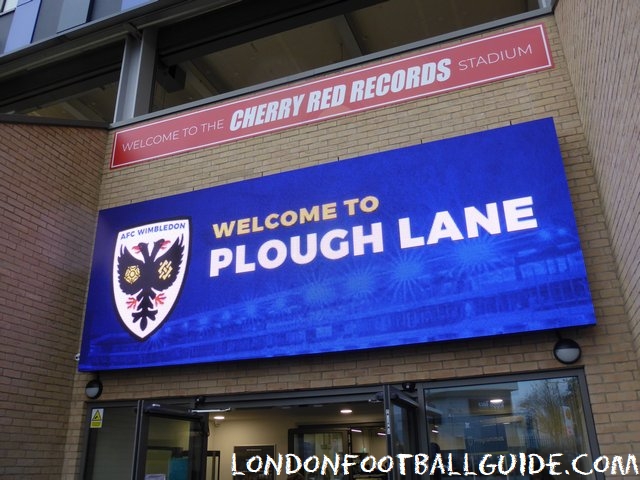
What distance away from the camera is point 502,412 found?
4.73m

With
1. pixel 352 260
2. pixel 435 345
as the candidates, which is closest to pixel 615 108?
pixel 435 345

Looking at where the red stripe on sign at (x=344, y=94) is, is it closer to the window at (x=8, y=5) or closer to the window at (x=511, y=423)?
the window at (x=511, y=423)

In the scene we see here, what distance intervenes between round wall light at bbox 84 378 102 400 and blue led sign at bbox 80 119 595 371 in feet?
0.76

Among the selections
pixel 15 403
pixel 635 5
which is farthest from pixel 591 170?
pixel 15 403

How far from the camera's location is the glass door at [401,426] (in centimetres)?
404

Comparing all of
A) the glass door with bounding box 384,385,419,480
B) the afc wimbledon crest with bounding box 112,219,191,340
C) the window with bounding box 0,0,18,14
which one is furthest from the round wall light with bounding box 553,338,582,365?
the window with bounding box 0,0,18,14

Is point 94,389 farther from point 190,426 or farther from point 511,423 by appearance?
point 511,423

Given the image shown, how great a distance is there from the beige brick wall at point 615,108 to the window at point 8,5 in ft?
31.3

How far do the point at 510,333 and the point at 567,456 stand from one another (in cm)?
100

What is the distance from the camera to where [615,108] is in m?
4.07

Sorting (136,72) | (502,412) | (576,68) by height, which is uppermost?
(136,72)

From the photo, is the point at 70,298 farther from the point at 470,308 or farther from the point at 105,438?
the point at 470,308

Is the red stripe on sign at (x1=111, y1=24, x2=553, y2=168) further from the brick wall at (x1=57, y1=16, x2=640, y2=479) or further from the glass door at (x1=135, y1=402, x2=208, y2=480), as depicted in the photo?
the glass door at (x1=135, y1=402, x2=208, y2=480)

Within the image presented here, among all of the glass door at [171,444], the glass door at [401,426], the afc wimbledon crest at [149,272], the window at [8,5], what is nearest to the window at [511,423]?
the glass door at [401,426]
